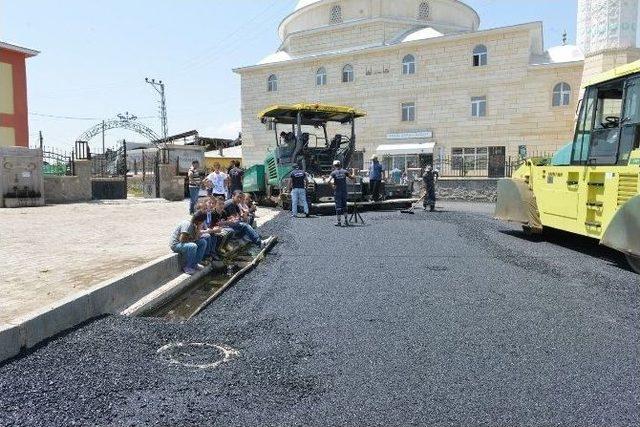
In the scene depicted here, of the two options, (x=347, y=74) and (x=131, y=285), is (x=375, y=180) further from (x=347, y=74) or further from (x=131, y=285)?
(x=347, y=74)

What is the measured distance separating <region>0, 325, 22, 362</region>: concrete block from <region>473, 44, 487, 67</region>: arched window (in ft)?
107

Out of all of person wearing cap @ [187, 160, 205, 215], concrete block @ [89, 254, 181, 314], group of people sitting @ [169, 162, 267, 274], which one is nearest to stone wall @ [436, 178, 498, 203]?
person wearing cap @ [187, 160, 205, 215]

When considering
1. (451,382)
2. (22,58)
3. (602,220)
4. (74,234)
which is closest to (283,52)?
(22,58)

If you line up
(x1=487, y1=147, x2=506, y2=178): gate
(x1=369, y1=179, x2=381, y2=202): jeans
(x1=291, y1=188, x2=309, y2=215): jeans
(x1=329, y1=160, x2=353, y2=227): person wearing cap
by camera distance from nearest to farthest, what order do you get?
(x1=329, y1=160, x2=353, y2=227): person wearing cap < (x1=291, y1=188, x2=309, y2=215): jeans < (x1=369, y1=179, x2=381, y2=202): jeans < (x1=487, y1=147, x2=506, y2=178): gate

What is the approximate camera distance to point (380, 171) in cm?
1548

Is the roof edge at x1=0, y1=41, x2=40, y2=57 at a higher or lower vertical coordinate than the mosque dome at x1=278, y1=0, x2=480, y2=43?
lower

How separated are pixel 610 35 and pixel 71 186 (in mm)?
27805

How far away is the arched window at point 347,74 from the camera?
1448 inches

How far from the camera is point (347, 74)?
3691 cm

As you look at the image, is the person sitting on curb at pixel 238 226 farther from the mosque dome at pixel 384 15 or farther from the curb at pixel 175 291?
the mosque dome at pixel 384 15

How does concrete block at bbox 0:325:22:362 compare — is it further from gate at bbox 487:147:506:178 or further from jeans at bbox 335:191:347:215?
gate at bbox 487:147:506:178

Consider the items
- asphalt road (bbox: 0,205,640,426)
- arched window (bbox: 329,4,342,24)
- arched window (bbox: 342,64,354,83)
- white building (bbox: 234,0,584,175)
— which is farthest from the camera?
arched window (bbox: 329,4,342,24)

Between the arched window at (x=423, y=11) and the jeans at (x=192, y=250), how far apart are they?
35.2 meters

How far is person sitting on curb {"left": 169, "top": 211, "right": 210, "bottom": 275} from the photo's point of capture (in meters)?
7.35
